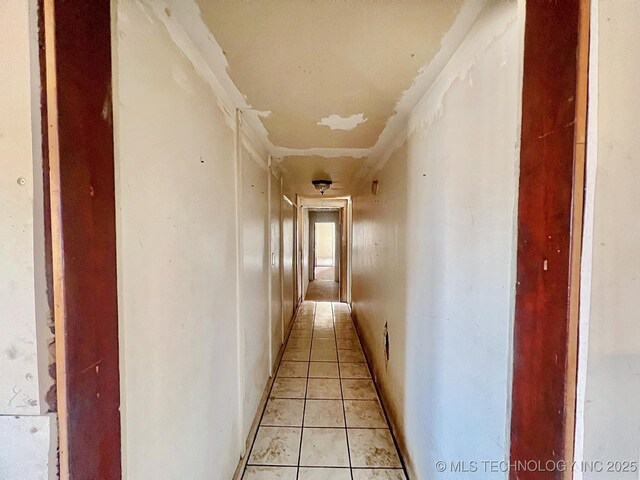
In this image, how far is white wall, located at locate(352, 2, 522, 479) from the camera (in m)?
0.70

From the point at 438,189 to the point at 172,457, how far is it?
4.33ft

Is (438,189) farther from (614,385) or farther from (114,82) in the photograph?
(114,82)

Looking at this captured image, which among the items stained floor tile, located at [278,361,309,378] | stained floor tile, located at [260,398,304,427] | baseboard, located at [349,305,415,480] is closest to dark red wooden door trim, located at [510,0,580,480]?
baseboard, located at [349,305,415,480]

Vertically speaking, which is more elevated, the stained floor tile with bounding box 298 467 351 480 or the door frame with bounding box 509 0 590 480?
the door frame with bounding box 509 0 590 480

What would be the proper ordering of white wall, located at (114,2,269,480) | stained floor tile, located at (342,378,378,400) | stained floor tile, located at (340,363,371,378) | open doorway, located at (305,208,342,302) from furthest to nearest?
open doorway, located at (305,208,342,302), stained floor tile, located at (340,363,371,378), stained floor tile, located at (342,378,378,400), white wall, located at (114,2,269,480)

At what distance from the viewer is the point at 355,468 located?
1601 mm

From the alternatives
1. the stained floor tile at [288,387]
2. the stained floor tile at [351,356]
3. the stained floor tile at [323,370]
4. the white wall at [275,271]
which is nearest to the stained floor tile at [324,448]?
the stained floor tile at [288,387]

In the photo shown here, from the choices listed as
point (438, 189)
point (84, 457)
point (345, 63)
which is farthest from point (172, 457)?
point (345, 63)

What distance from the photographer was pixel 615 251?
0.43 m

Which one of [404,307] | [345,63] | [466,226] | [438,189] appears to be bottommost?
[404,307]

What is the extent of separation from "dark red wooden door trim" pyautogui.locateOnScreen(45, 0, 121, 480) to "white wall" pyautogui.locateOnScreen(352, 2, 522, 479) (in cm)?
86

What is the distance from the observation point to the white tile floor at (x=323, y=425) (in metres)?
1.59

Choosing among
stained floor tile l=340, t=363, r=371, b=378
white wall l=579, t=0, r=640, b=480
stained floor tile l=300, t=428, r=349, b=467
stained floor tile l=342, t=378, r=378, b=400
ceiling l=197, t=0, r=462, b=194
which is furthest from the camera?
stained floor tile l=340, t=363, r=371, b=378

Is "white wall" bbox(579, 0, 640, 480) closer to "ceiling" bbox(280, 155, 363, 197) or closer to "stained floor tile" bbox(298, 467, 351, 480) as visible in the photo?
"stained floor tile" bbox(298, 467, 351, 480)
